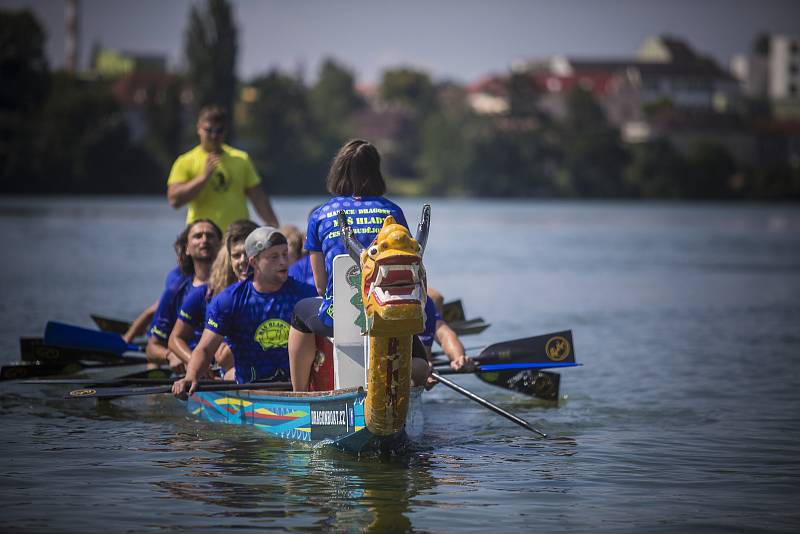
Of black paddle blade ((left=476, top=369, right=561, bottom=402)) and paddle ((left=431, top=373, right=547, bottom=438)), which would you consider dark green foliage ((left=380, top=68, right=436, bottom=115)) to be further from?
paddle ((left=431, top=373, right=547, bottom=438))

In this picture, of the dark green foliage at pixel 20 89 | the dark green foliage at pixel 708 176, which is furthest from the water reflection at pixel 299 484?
the dark green foliage at pixel 708 176

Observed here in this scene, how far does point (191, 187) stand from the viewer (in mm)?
13055

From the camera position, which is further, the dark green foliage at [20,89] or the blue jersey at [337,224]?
the dark green foliage at [20,89]

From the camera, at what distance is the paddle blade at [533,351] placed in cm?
1102

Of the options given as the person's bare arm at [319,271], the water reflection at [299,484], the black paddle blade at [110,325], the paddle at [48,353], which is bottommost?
the water reflection at [299,484]

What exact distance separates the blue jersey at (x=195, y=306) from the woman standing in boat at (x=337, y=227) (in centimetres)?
180

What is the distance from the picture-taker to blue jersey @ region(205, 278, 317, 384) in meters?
10.1

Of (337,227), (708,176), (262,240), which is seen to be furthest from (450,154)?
(337,227)

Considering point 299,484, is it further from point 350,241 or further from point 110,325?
point 110,325

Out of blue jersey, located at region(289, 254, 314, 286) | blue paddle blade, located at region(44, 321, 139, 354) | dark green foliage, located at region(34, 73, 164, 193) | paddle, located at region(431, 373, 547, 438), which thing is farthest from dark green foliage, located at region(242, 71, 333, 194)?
paddle, located at region(431, 373, 547, 438)

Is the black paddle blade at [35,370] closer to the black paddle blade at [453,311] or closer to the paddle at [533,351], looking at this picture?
the black paddle blade at [453,311]

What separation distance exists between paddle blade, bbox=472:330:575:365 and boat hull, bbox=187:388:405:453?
1667mm

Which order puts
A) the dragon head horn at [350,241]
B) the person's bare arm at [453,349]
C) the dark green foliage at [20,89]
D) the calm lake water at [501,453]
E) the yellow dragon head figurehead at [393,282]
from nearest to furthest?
the yellow dragon head figurehead at [393,282]
the calm lake water at [501,453]
the dragon head horn at [350,241]
the person's bare arm at [453,349]
the dark green foliage at [20,89]

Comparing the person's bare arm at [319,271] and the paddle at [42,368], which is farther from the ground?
the person's bare arm at [319,271]
